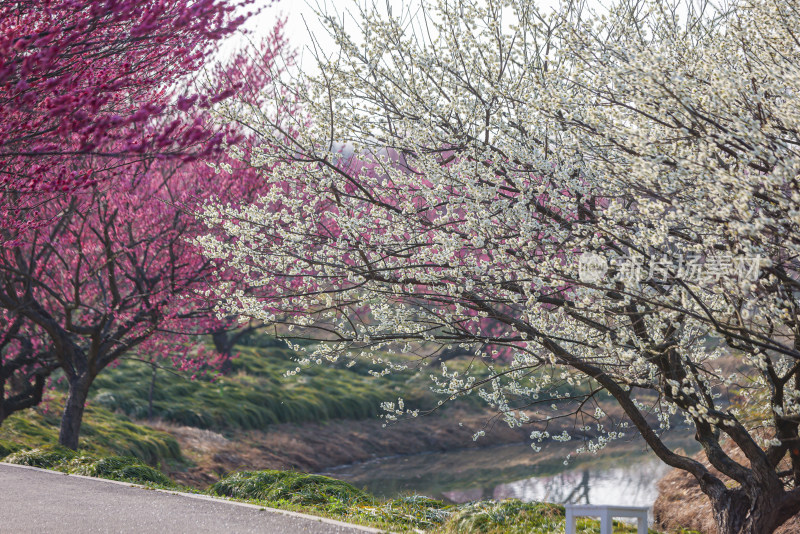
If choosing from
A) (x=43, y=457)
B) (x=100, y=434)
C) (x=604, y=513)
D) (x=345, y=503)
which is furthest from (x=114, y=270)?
(x=604, y=513)

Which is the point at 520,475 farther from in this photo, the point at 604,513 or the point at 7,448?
the point at 604,513

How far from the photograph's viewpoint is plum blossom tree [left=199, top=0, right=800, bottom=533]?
5.01 m

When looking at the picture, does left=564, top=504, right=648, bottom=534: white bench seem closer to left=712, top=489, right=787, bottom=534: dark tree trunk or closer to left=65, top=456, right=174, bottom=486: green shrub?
left=712, top=489, right=787, bottom=534: dark tree trunk

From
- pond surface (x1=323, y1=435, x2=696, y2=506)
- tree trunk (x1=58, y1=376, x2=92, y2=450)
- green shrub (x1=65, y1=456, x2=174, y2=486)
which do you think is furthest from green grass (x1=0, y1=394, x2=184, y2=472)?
pond surface (x1=323, y1=435, x2=696, y2=506)

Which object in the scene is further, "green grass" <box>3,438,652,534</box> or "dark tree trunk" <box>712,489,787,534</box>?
"green grass" <box>3,438,652,534</box>

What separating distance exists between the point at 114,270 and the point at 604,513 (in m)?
10.5

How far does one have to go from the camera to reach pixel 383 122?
23.1 ft

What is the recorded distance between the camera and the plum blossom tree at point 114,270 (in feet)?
39.5

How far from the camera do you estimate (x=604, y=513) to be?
4.91 metres

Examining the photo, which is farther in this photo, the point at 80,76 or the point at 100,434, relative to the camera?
the point at 100,434

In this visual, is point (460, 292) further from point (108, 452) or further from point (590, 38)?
point (108, 452)

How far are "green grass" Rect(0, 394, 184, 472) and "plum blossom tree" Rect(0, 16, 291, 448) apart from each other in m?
0.80

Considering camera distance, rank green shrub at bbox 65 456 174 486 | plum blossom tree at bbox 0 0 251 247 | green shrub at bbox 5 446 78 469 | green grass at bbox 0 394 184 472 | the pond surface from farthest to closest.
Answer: the pond surface → green grass at bbox 0 394 184 472 → green shrub at bbox 5 446 78 469 → green shrub at bbox 65 456 174 486 → plum blossom tree at bbox 0 0 251 247

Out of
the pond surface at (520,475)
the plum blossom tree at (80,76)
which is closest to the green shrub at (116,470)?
the pond surface at (520,475)
